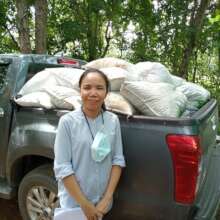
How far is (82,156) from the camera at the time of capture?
90.4 inches

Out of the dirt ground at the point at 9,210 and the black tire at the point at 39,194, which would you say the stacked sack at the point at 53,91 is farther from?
the dirt ground at the point at 9,210

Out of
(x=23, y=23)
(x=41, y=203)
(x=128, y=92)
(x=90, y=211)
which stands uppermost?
(x=23, y=23)

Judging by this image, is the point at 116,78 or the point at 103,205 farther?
the point at 116,78

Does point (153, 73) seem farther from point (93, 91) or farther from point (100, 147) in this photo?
point (100, 147)

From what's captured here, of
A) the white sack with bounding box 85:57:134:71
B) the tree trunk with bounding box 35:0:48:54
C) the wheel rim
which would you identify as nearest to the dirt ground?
the wheel rim

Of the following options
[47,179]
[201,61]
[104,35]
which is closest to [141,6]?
[104,35]

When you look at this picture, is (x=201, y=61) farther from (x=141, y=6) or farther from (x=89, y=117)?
(x=89, y=117)

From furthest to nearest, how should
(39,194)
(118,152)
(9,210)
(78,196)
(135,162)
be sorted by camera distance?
(9,210) → (39,194) → (135,162) → (118,152) → (78,196)

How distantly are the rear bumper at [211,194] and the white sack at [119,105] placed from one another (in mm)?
904

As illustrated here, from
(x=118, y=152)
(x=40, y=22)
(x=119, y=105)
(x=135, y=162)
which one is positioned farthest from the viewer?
(x=40, y=22)

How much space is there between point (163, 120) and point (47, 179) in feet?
3.92

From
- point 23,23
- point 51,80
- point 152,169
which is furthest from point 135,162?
point 23,23

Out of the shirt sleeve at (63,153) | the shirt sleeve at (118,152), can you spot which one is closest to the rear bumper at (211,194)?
the shirt sleeve at (118,152)

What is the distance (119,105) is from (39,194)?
1171 millimetres
